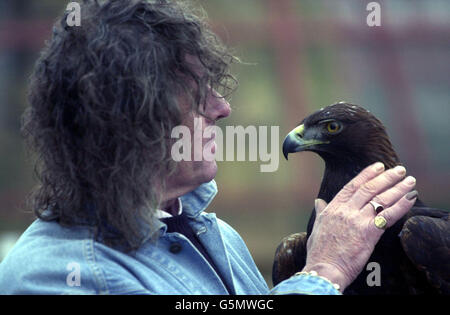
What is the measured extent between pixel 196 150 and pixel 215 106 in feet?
0.70

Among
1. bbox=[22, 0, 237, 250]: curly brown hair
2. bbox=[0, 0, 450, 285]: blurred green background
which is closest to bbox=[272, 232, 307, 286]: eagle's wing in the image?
bbox=[22, 0, 237, 250]: curly brown hair

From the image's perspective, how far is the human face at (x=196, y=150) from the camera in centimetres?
233

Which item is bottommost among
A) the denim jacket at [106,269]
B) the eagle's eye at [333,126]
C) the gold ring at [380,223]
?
the denim jacket at [106,269]

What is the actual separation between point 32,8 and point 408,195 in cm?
732

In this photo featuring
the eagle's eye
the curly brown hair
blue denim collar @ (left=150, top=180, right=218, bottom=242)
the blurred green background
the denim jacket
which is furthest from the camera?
the blurred green background

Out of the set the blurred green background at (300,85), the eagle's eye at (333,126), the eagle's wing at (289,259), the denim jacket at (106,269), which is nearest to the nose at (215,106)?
the denim jacket at (106,269)

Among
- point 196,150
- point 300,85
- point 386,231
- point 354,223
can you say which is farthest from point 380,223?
point 300,85

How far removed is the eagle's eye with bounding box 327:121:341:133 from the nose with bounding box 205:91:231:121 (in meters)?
0.62

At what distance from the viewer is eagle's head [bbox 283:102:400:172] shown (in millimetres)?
2887

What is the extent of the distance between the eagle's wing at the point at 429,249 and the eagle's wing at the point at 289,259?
0.58 metres

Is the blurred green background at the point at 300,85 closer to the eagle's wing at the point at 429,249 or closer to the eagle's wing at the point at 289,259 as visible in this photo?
the eagle's wing at the point at 289,259

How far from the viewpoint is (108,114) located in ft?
7.01

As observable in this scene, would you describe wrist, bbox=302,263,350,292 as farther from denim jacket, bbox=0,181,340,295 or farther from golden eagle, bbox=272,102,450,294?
golden eagle, bbox=272,102,450,294

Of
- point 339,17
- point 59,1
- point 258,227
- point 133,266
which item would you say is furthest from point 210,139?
point 59,1
